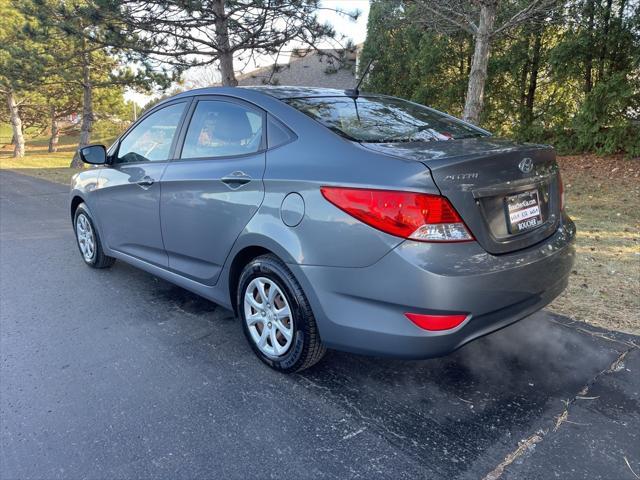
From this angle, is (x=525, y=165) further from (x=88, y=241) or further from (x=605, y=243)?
(x=88, y=241)

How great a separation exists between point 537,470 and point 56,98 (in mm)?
27699

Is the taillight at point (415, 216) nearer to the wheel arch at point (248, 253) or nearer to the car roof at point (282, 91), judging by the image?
the wheel arch at point (248, 253)

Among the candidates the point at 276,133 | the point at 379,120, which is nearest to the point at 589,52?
the point at 379,120

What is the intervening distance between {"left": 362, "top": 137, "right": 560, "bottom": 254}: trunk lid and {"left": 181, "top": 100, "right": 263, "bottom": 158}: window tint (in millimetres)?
874

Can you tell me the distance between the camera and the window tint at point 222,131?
10.1ft

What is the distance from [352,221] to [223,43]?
10.0 metres

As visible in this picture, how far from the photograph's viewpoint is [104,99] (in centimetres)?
2539

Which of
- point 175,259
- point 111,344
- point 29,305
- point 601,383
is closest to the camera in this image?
point 601,383

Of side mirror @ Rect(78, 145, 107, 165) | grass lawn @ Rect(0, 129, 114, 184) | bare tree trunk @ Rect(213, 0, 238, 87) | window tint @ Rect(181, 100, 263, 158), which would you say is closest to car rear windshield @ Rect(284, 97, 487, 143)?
window tint @ Rect(181, 100, 263, 158)

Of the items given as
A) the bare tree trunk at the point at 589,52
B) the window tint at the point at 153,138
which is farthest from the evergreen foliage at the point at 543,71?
the window tint at the point at 153,138

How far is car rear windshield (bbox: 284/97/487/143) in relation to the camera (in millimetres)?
2807

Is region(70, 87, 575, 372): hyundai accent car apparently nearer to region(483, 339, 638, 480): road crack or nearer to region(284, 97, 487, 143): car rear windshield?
region(284, 97, 487, 143): car rear windshield

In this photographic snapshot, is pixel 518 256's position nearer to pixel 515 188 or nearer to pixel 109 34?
pixel 515 188

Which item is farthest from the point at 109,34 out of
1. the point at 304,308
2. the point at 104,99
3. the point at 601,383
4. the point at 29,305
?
the point at 104,99
